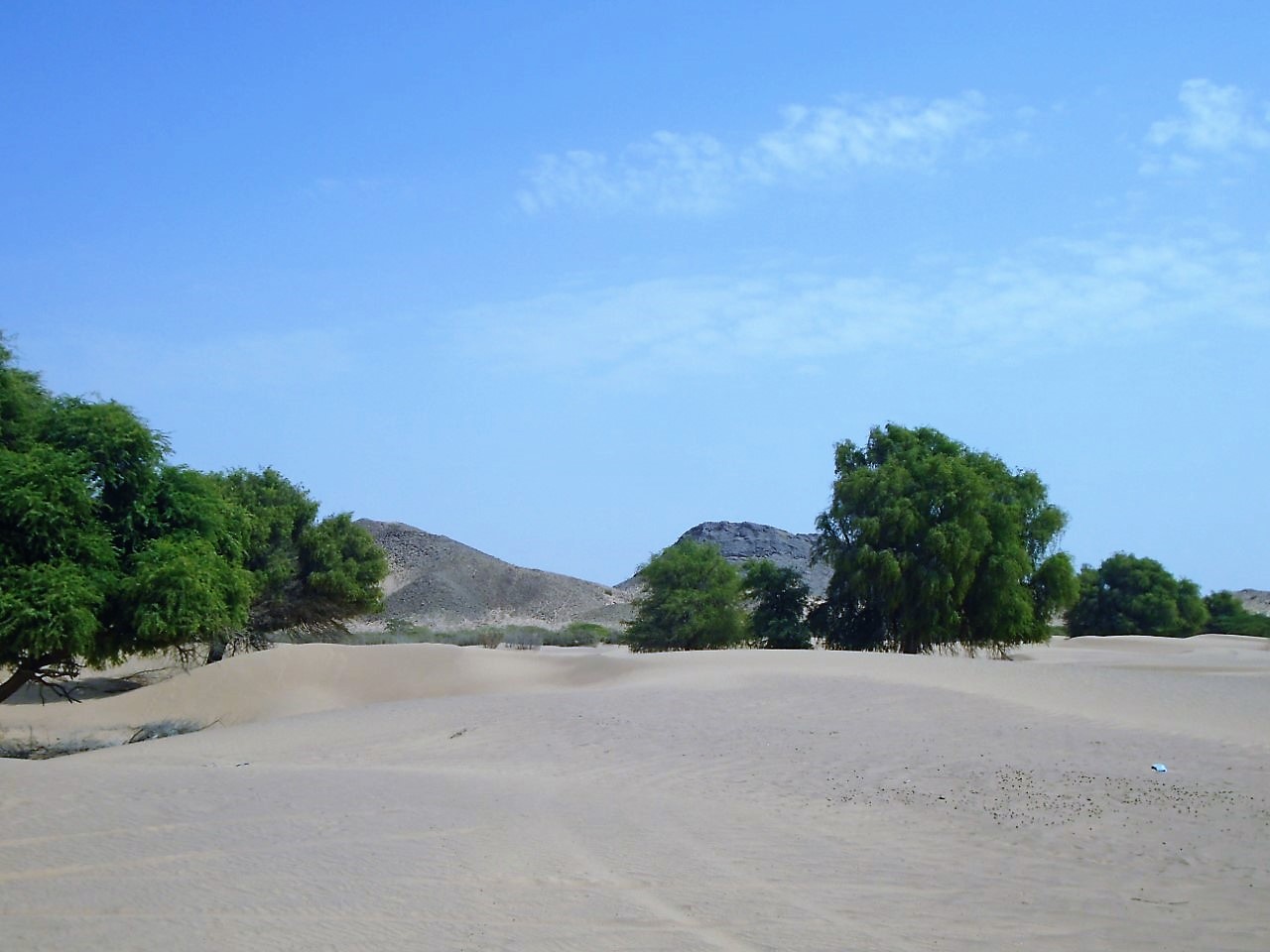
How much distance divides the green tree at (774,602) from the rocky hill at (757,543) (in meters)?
58.0

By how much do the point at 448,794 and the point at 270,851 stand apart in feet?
10.1

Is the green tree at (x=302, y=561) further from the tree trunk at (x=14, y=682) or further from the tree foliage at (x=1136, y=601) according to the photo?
the tree foliage at (x=1136, y=601)

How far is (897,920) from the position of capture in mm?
7461

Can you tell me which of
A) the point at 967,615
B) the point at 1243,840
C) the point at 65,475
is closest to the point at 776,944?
the point at 1243,840

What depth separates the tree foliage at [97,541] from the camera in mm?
15555

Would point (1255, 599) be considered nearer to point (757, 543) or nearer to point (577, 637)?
point (757, 543)

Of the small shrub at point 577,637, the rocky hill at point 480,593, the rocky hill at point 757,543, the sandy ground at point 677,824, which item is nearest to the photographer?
the sandy ground at point 677,824

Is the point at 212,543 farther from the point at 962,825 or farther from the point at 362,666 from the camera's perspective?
the point at 962,825

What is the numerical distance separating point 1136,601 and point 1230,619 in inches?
390

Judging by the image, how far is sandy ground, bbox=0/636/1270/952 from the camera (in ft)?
23.4

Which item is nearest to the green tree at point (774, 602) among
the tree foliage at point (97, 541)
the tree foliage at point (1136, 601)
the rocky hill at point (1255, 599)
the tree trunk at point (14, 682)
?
the tree foliage at point (97, 541)

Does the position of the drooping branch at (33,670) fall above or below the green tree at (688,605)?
below

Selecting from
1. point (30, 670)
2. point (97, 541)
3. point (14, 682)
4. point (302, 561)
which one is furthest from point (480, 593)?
point (97, 541)

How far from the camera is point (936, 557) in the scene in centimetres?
3344
